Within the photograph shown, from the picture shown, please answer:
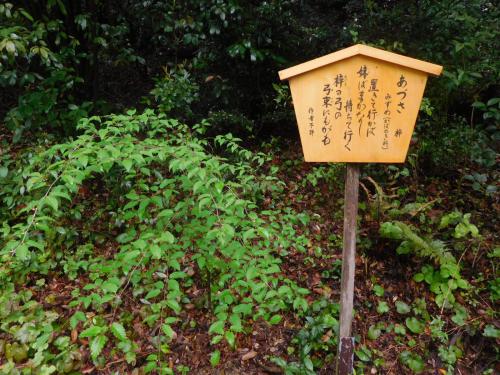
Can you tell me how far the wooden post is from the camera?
2.33 meters

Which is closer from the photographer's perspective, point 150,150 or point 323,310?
point 150,150

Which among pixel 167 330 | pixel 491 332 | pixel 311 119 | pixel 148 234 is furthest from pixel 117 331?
pixel 491 332

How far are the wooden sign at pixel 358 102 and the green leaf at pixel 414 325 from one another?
5.58 feet

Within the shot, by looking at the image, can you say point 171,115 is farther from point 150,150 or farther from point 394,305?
point 394,305

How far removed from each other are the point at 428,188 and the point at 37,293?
4.27 metres

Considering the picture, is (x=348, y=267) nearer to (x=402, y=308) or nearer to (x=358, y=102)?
(x=358, y=102)

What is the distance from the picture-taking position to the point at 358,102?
209 cm

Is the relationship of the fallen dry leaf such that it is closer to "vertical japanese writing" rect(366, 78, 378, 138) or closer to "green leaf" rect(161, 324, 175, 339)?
"green leaf" rect(161, 324, 175, 339)

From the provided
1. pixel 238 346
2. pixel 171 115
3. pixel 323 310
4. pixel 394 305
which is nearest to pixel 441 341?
pixel 394 305

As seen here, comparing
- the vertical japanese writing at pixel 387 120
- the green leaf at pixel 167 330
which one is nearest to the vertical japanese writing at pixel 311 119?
the vertical japanese writing at pixel 387 120

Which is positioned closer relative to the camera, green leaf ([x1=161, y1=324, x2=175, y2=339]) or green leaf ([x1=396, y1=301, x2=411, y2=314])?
green leaf ([x1=161, y1=324, x2=175, y2=339])

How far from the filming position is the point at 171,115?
484 centimetres

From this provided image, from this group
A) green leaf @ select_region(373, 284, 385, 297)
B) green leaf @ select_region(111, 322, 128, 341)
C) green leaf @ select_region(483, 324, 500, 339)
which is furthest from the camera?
green leaf @ select_region(373, 284, 385, 297)

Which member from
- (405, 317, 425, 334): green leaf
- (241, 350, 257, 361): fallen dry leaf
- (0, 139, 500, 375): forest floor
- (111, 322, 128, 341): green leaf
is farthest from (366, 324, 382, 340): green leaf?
(111, 322, 128, 341): green leaf
